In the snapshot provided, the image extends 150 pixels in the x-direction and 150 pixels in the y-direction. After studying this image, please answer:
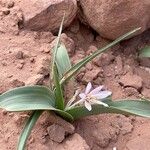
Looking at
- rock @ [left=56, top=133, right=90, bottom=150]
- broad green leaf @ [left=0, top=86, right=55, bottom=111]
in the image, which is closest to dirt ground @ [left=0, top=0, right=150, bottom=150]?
rock @ [left=56, top=133, right=90, bottom=150]

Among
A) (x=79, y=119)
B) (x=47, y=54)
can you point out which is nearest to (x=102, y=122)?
(x=79, y=119)

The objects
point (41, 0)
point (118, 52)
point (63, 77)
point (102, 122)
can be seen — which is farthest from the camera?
point (118, 52)

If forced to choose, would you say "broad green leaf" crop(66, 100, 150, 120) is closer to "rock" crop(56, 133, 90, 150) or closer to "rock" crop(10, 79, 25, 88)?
"rock" crop(56, 133, 90, 150)

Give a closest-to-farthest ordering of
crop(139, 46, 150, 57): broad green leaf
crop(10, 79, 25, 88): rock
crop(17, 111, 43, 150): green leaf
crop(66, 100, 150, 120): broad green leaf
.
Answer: crop(17, 111, 43, 150): green leaf
crop(66, 100, 150, 120): broad green leaf
crop(10, 79, 25, 88): rock
crop(139, 46, 150, 57): broad green leaf

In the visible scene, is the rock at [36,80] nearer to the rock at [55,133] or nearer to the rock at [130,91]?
the rock at [55,133]

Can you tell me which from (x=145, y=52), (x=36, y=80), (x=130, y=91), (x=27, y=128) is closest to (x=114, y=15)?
(x=145, y=52)

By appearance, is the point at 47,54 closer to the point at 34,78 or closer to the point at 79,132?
the point at 34,78
